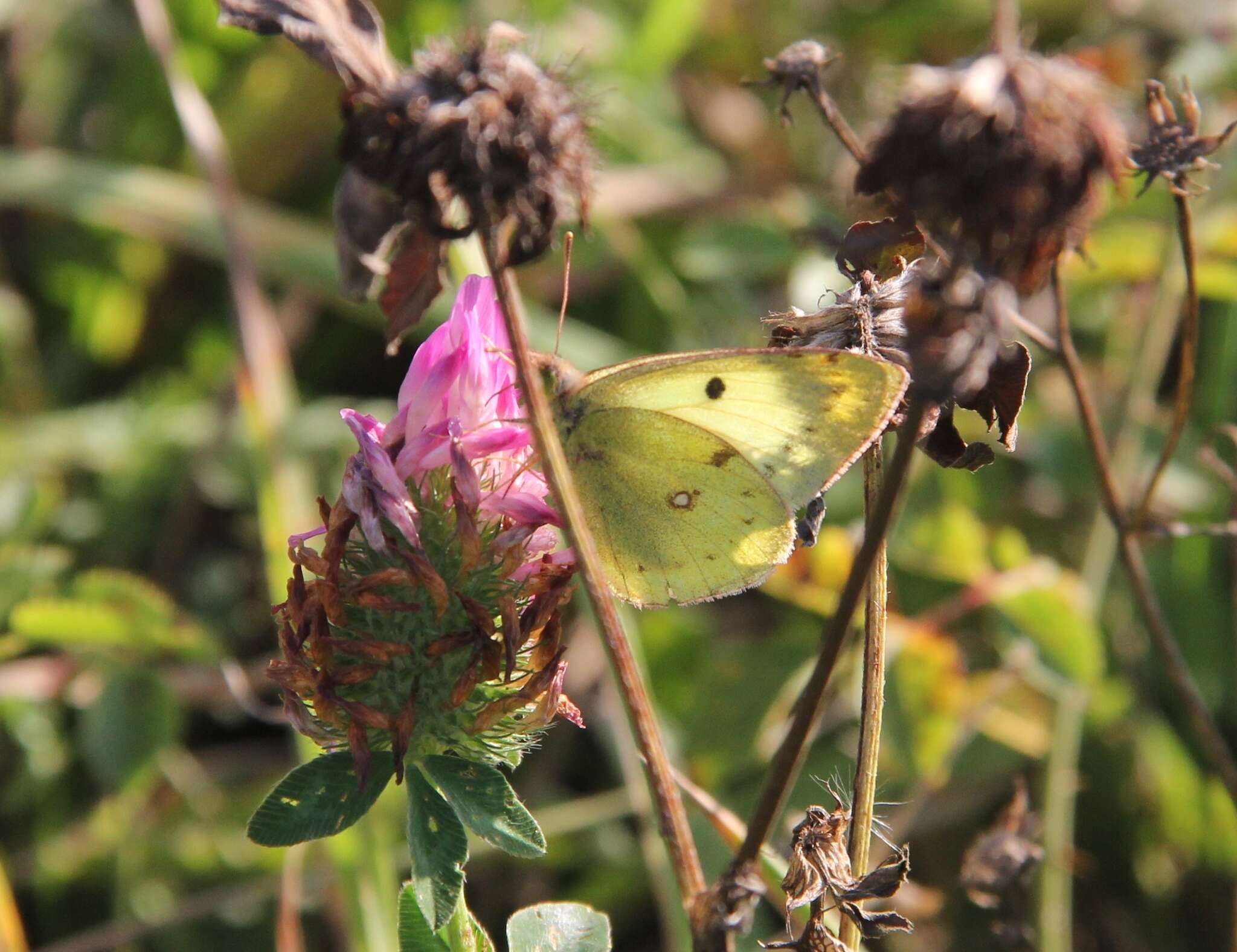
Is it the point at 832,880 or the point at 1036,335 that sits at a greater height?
the point at 1036,335

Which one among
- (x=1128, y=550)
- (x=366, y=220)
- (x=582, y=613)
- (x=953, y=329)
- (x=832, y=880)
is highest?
(x=953, y=329)

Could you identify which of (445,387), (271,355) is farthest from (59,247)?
(445,387)

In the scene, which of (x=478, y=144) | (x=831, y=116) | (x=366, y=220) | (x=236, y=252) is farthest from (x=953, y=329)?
(x=236, y=252)

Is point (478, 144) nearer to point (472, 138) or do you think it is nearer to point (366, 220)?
point (472, 138)

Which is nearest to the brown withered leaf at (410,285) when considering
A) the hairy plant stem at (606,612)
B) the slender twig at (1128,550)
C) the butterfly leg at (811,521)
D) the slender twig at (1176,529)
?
the hairy plant stem at (606,612)

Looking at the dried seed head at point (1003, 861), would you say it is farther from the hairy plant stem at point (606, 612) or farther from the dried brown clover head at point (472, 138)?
the dried brown clover head at point (472, 138)

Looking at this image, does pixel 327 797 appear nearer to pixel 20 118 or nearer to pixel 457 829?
pixel 457 829
